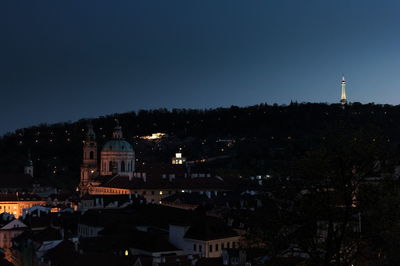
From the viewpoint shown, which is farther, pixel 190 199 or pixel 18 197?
pixel 18 197

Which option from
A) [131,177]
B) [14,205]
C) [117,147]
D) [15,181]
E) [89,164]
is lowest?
[14,205]

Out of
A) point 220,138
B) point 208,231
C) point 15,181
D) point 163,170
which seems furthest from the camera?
point 220,138

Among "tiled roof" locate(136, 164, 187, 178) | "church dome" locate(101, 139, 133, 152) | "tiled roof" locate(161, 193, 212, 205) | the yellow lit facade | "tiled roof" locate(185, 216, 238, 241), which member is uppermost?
"church dome" locate(101, 139, 133, 152)

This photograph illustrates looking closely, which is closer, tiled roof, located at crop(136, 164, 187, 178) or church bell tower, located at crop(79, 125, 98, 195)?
tiled roof, located at crop(136, 164, 187, 178)

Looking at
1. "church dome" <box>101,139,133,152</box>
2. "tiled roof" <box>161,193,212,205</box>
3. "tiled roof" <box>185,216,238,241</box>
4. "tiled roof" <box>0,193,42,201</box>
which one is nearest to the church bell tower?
"church dome" <box>101,139,133,152</box>

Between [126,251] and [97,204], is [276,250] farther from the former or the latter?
[97,204]

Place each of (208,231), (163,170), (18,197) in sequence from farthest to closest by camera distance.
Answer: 1. (163,170)
2. (18,197)
3. (208,231)

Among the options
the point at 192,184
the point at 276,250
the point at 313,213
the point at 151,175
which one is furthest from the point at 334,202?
the point at 151,175

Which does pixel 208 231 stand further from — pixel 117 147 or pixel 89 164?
pixel 89 164

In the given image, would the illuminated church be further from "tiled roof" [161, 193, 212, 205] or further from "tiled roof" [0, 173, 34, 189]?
"tiled roof" [0, 173, 34, 189]

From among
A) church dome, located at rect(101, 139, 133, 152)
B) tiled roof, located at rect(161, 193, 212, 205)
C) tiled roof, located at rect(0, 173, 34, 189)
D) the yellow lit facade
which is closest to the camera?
tiled roof, located at rect(161, 193, 212, 205)

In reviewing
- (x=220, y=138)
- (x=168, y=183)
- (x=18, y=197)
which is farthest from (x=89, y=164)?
(x=220, y=138)

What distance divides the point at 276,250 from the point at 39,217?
189 ft

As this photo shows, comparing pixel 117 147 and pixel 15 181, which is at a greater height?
pixel 117 147
